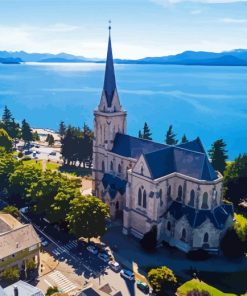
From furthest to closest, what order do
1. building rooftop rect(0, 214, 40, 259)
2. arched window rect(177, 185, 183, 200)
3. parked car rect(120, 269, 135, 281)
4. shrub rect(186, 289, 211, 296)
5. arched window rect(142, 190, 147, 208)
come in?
arched window rect(177, 185, 183, 200) → arched window rect(142, 190, 147, 208) → parked car rect(120, 269, 135, 281) → building rooftop rect(0, 214, 40, 259) → shrub rect(186, 289, 211, 296)

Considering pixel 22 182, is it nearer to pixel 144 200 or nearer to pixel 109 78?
pixel 144 200

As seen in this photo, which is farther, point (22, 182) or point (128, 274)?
point (22, 182)

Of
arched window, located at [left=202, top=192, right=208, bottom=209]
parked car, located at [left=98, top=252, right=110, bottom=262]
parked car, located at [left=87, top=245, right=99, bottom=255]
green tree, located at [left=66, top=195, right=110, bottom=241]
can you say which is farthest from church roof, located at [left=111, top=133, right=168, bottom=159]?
parked car, located at [left=98, top=252, right=110, bottom=262]

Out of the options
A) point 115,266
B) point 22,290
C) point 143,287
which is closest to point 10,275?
point 22,290

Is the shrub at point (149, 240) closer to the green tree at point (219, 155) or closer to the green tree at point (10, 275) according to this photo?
the green tree at point (10, 275)

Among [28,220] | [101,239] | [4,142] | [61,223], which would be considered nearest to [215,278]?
[101,239]

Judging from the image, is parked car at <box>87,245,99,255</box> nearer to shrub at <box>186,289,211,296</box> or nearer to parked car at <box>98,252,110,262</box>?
parked car at <box>98,252,110,262</box>

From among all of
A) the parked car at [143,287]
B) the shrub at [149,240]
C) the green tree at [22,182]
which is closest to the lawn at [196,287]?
the parked car at [143,287]
